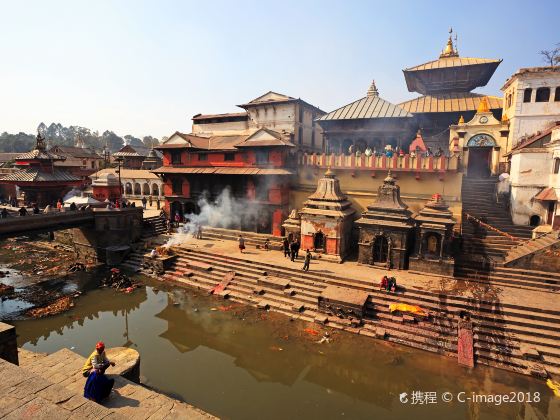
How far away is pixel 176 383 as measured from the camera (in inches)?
407

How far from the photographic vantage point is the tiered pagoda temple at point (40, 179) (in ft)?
85.9

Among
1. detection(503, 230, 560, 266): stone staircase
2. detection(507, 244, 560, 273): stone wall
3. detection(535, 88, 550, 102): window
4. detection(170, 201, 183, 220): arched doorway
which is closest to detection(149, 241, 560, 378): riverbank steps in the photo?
detection(507, 244, 560, 273): stone wall

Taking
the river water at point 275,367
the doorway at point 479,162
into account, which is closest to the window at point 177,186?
the river water at point 275,367

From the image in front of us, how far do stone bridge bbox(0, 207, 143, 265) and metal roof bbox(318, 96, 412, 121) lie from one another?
54.0 ft

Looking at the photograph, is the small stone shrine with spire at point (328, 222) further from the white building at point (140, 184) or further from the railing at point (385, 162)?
the white building at point (140, 184)

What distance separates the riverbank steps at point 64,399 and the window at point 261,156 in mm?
17725

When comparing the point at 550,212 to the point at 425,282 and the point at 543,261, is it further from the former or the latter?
the point at 425,282

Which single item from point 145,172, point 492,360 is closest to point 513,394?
point 492,360

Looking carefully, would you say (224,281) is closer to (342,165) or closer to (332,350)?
(332,350)

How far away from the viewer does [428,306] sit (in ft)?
45.4

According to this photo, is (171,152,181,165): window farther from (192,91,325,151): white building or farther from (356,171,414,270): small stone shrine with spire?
(356,171,414,270): small stone shrine with spire

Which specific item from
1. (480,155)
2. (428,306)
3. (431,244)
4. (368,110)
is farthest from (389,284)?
(480,155)

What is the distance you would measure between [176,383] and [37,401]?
20.5 ft

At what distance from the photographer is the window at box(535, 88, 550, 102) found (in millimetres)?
23516
